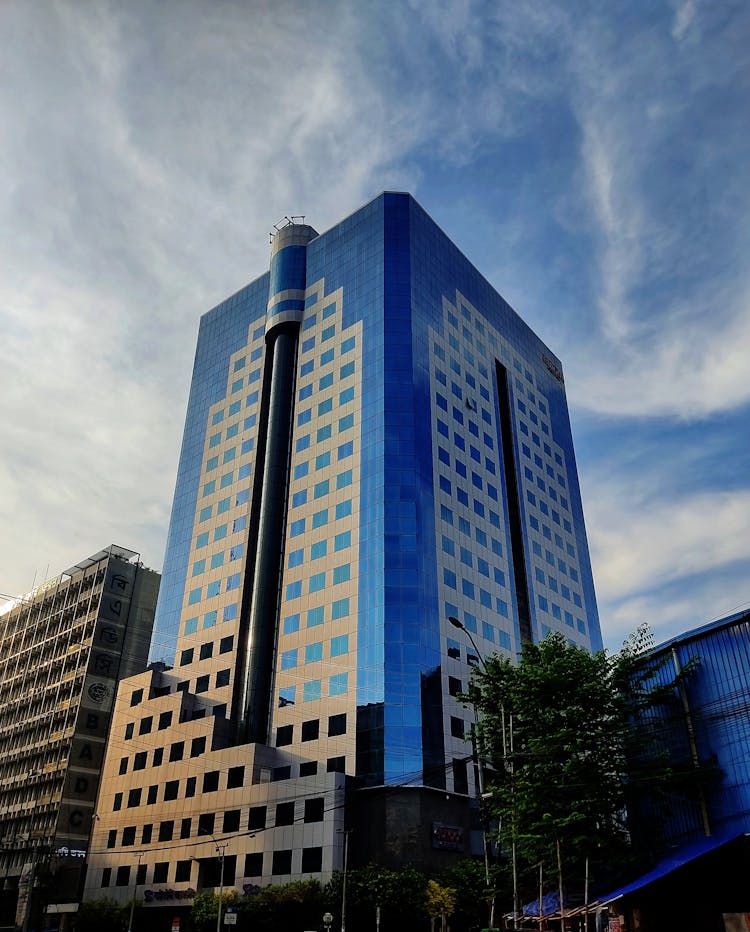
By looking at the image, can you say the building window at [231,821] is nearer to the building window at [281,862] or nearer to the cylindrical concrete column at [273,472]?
the building window at [281,862]

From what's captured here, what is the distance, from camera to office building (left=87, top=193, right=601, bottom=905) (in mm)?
74938

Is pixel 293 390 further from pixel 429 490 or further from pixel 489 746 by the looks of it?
pixel 489 746

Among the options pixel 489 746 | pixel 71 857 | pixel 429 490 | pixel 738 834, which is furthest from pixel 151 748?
pixel 738 834

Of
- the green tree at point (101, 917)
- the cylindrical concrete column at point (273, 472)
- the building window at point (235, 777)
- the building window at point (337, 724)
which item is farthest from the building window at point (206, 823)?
the building window at point (337, 724)

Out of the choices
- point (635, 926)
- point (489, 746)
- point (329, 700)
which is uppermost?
point (329, 700)

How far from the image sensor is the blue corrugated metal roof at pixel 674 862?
36.1m

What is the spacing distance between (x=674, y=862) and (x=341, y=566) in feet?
175

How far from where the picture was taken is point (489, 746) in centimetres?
4891

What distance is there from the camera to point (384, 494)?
283ft

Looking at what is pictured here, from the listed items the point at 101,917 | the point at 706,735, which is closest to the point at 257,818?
the point at 101,917

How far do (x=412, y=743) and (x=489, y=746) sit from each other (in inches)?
1026

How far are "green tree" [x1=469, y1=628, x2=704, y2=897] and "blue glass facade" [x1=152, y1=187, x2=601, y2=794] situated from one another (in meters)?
30.6

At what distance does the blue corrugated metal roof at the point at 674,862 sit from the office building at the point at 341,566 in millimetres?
27301

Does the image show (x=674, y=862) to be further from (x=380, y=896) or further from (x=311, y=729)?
(x=311, y=729)
